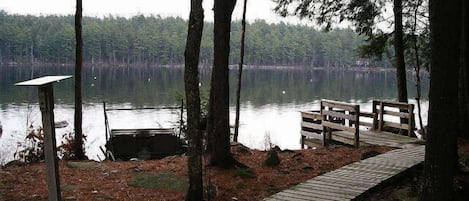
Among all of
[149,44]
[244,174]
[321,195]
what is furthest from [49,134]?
[149,44]

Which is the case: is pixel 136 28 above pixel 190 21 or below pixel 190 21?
above

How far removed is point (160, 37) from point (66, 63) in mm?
23173

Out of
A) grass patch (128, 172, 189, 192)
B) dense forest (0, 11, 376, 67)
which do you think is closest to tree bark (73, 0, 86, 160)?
grass patch (128, 172, 189, 192)

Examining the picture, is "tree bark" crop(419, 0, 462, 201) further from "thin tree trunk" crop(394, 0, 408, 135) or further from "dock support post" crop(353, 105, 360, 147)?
"thin tree trunk" crop(394, 0, 408, 135)

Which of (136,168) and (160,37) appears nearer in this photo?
(136,168)

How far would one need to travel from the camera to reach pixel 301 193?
6070 mm

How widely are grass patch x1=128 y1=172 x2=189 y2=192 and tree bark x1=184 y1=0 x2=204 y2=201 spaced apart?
1.32 metres

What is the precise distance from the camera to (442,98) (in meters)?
4.82

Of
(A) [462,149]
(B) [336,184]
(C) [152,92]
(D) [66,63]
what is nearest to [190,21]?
(B) [336,184]

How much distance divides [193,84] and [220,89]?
205 cm

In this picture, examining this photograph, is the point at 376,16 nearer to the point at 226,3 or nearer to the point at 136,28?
the point at 226,3

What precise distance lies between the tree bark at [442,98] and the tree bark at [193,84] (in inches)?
101

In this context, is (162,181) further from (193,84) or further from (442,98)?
(442,98)

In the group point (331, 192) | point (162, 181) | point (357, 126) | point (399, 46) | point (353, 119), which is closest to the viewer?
point (331, 192)
